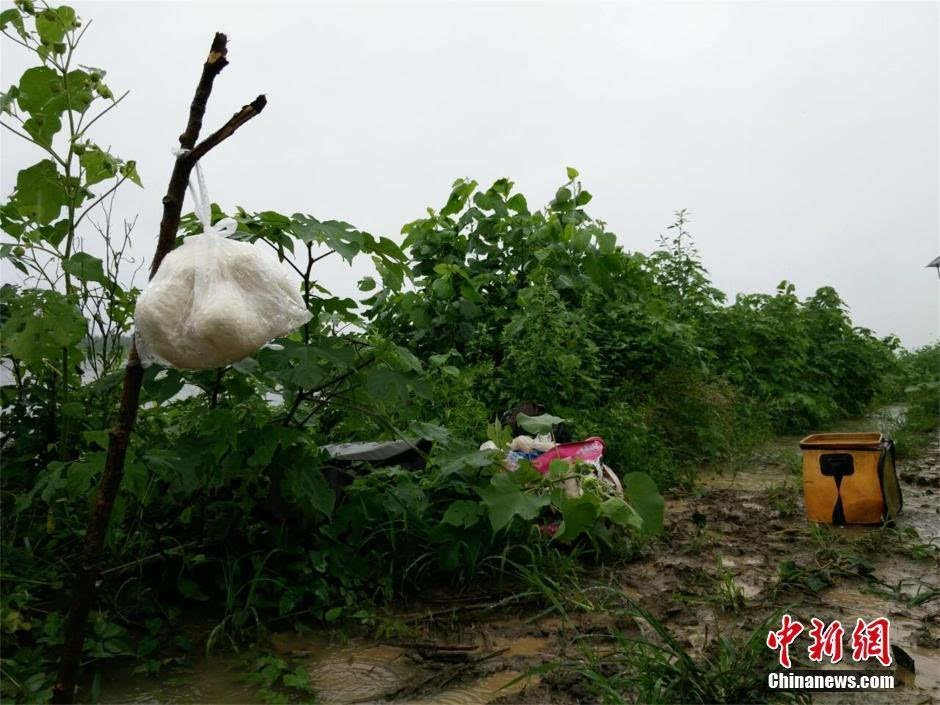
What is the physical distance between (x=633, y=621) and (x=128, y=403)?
6.20ft

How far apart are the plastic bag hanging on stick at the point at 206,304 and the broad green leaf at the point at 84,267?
973 mm

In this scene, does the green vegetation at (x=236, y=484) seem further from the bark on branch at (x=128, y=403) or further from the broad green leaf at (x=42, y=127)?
the bark on branch at (x=128, y=403)

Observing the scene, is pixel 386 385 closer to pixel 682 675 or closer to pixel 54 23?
pixel 682 675

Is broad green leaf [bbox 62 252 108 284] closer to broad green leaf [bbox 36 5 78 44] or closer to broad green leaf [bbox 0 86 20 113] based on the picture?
broad green leaf [bbox 0 86 20 113]

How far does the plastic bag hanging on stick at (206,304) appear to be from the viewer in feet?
5.35

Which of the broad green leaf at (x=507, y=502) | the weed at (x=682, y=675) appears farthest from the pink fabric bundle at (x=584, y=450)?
the weed at (x=682, y=675)

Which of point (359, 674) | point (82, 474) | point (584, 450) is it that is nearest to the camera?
point (82, 474)

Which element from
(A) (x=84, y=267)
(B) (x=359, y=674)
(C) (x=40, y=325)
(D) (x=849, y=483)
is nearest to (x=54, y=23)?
(A) (x=84, y=267)

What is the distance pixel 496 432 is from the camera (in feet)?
9.60

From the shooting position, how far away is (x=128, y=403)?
1687mm

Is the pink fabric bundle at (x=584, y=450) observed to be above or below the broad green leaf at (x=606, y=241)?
below

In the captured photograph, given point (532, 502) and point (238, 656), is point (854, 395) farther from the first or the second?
point (238, 656)


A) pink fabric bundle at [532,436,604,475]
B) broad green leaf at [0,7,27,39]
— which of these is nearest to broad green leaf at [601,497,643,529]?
pink fabric bundle at [532,436,604,475]

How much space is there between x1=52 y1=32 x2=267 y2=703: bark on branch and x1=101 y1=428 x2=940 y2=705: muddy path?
26.0 inches
